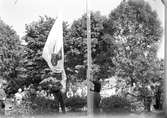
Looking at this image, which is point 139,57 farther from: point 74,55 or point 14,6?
point 14,6

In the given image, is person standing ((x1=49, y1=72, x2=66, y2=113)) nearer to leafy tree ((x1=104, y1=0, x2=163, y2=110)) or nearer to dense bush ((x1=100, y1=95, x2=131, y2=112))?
dense bush ((x1=100, y1=95, x2=131, y2=112))

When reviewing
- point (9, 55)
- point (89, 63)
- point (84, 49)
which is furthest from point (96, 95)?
point (9, 55)

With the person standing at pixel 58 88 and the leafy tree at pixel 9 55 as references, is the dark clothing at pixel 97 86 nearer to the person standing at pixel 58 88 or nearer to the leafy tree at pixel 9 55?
the person standing at pixel 58 88

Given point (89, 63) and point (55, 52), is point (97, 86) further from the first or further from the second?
point (55, 52)

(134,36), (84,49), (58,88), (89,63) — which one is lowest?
(58,88)

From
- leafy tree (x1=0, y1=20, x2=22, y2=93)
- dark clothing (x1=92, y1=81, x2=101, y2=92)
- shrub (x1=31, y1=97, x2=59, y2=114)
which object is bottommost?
shrub (x1=31, y1=97, x2=59, y2=114)

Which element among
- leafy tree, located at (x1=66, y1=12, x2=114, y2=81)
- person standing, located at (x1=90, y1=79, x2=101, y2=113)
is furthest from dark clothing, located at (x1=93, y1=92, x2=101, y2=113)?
leafy tree, located at (x1=66, y1=12, x2=114, y2=81)

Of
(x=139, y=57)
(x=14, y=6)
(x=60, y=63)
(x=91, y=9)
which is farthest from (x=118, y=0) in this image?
(x=14, y=6)
